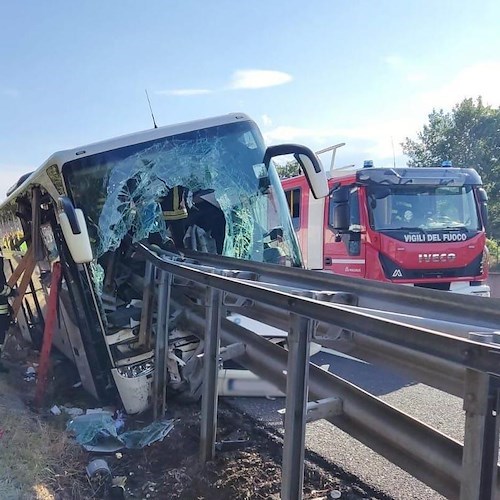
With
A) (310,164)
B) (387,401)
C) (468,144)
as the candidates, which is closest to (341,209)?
(310,164)

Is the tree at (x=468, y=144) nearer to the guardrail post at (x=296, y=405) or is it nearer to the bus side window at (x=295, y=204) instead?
the bus side window at (x=295, y=204)

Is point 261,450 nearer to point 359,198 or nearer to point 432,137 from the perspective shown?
point 359,198

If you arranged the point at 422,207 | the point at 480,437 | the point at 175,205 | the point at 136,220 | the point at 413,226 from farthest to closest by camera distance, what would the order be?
the point at 422,207
the point at 413,226
the point at 175,205
the point at 136,220
the point at 480,437

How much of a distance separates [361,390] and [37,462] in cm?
226

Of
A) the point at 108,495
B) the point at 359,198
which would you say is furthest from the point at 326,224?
the point at 108,495

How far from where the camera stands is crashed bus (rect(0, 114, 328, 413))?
4.27 m

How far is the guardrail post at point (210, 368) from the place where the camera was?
327 centimetres

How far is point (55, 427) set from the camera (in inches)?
161

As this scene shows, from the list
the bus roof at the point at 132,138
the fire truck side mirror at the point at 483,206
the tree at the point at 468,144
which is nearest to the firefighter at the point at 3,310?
the bus roof at the point at 132,138

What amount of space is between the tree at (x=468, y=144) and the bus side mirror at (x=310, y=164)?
21460 mm

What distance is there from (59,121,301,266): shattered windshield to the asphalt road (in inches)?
57.9

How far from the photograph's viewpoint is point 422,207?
7.43 metres

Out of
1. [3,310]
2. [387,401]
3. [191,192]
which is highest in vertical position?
[191,192]

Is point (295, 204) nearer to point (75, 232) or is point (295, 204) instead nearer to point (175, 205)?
point (175, 205)
